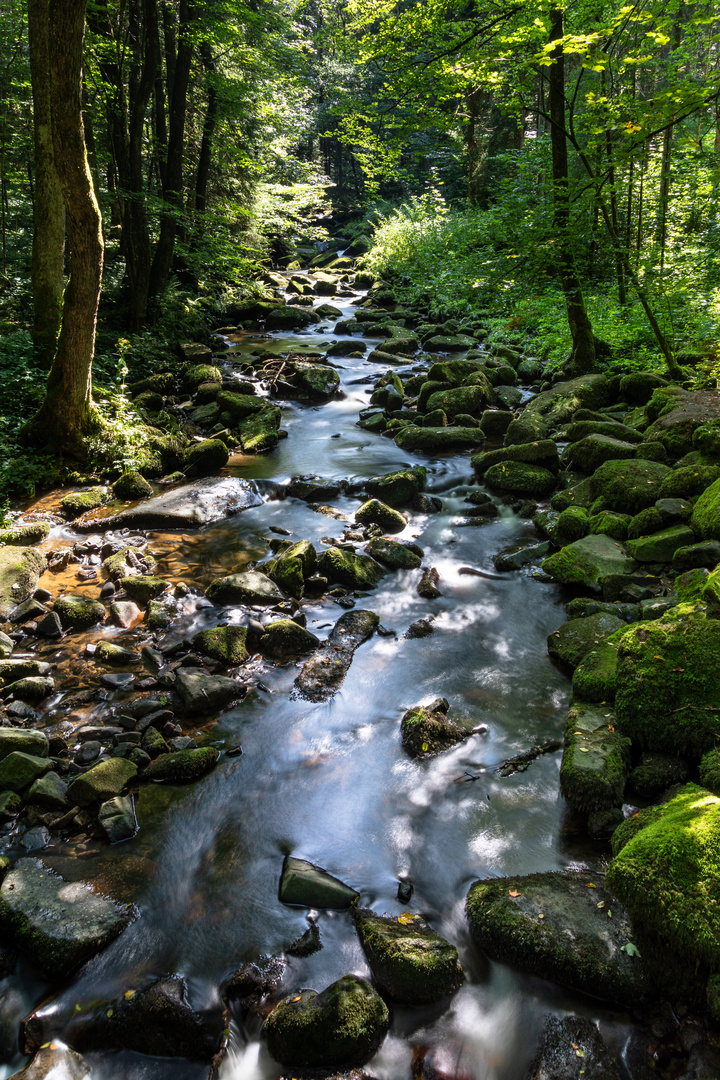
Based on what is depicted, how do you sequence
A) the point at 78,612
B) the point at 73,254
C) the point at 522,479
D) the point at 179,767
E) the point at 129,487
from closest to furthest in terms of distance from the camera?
the point at 179,767, the point at 78,612, the point at 73,254, the point at 129,487, the point at 522,479

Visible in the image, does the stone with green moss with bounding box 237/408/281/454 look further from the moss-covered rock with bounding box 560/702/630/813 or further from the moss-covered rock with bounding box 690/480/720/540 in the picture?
the moss-covered rock with bounding box 560/702/630/813

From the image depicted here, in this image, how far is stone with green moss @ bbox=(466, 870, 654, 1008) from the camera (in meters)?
3.00

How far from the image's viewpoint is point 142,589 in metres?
6.57

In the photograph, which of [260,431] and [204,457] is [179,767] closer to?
[204,457]

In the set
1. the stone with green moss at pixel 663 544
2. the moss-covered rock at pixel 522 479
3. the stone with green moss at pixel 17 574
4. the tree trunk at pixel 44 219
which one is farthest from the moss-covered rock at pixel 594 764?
the tree trunk at pixel 44 219

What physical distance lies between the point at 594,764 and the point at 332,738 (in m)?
2.10

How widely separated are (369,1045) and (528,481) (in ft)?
24.5

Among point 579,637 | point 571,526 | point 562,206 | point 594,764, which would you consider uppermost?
point 562,206

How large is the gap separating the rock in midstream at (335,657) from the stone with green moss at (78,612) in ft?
7.44

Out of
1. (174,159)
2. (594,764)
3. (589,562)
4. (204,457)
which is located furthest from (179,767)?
(174,159)

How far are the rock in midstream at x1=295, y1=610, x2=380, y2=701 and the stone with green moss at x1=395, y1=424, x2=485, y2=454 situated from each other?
17.3ft

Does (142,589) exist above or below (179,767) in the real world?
above

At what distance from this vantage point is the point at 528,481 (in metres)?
9.05

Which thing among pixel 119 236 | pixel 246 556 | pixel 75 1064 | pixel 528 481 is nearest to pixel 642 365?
pixel 528 481
